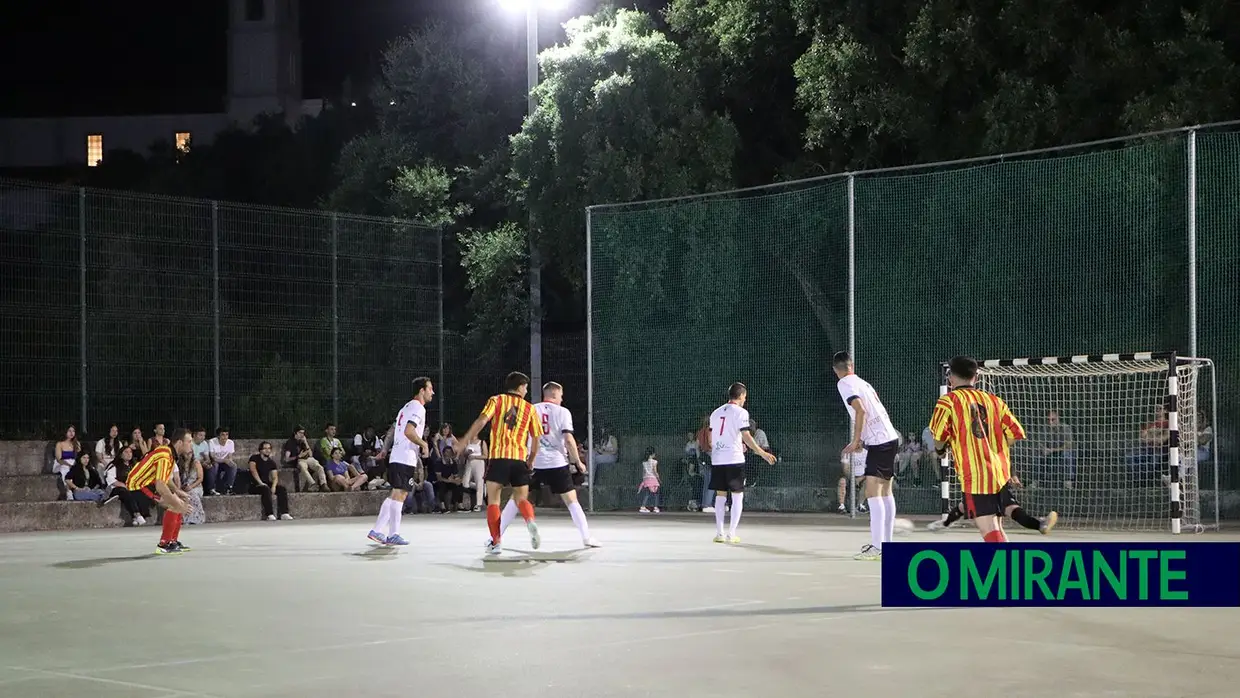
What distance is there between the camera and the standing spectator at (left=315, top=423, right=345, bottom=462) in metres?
27.1

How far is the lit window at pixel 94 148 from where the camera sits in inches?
2832

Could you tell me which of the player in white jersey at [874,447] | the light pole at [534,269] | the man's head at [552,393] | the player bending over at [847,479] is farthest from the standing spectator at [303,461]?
the player in white jersey at [874,447]

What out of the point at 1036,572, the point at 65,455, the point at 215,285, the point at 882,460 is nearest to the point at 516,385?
the point at 882,460

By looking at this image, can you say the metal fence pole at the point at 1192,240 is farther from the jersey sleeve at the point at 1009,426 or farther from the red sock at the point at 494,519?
the red sock at the point at 494,519

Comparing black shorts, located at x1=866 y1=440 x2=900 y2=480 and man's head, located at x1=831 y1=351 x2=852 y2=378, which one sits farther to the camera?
man's head, located at x1=831 y1=351 x2=852 y2=378

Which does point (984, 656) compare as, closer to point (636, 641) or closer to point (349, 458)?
point (636, 641)

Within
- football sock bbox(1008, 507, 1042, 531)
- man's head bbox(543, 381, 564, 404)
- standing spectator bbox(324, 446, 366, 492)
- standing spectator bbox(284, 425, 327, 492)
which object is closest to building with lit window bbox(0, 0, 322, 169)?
standing spectator bbox(324, 446, 366, 492)

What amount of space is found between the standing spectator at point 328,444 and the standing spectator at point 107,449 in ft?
13.1

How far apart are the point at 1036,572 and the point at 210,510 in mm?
19629

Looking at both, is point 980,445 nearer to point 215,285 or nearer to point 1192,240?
point 1192,240

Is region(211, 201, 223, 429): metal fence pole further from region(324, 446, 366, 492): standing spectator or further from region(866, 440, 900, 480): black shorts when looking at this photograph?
region(866, 440, 900, 480): black shorts

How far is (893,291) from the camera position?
2372 cm

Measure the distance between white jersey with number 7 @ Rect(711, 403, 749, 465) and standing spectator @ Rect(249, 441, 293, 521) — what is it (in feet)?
32.4

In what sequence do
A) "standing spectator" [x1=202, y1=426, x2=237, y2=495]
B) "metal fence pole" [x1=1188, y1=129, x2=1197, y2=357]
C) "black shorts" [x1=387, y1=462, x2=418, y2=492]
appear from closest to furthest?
"black shorts" [x1=387, y1=462, x2=418, y2=492]
"metal fence pole" [x1=1188, y1=129, x2=1197, y2=357]
"standing spectator" [x1=202, y1=426, x2=237, y2=495]
